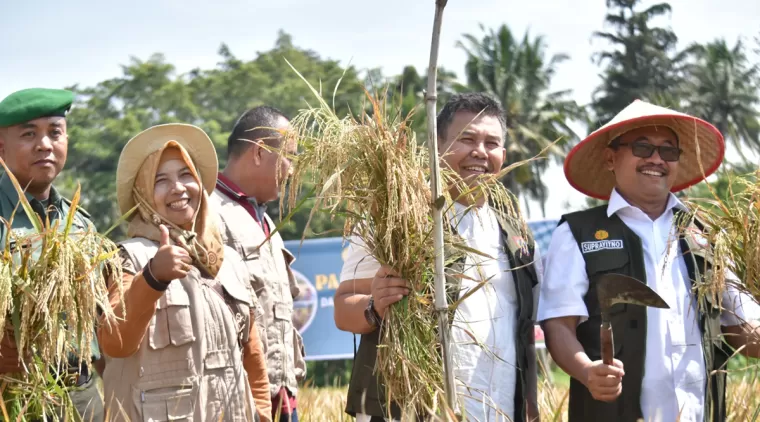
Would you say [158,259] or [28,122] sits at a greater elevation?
[28,122]

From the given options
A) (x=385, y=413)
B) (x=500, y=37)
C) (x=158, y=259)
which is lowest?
(x=385, y=413)

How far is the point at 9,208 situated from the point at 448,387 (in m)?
1.77

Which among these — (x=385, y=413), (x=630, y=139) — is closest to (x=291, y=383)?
(x=385, y=413)

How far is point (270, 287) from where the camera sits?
4.65 meters

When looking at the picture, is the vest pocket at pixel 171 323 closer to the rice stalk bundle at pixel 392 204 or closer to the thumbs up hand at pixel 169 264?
the thumbs up hand at pixel 169 264

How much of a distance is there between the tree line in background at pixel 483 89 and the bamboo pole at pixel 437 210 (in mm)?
23358

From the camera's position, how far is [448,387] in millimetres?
3098

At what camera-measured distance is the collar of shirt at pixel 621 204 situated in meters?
4.00

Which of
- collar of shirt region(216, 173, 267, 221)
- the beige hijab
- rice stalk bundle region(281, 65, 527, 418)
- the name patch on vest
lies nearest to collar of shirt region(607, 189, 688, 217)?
the name patch on vest

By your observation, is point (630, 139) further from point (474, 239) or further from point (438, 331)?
point (438, 331)

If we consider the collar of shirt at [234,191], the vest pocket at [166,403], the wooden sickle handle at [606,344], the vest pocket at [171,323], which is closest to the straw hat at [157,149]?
the vest pocket at [171,323]

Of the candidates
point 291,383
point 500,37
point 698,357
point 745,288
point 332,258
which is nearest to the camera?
point 745,288

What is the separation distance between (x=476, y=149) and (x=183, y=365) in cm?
145

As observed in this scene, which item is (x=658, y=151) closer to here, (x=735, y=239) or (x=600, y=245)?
(x=600, y=245)
